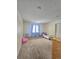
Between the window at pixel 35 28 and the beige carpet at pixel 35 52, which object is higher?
the window at pixel 35 28

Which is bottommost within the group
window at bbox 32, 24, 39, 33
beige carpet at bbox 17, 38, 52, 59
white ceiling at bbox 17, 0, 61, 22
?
beige carpet at bbox 17, 38, 52, 59

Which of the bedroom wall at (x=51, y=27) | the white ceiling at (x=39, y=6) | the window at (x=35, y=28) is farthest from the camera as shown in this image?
the window at (x=35, y=28)

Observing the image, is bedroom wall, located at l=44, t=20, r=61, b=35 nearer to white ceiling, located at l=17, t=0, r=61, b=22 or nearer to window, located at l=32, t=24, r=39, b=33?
window, located at l=32, t=24, r=39, b=33

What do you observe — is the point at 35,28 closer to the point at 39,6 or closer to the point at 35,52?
Result: the point at 35,52

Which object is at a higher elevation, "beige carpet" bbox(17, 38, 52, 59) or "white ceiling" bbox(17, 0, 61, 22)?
"white ceiling" bbox(17, 0, 61, 22)

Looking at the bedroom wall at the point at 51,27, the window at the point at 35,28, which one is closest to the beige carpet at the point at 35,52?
the bedroom wall at the point at 51,27

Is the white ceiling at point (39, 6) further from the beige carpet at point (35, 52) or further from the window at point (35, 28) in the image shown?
the window at point (35, 28)

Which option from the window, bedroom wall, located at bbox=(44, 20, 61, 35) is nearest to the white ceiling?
bedroom wall, located at bbox=(44, 20, 61, 35)
